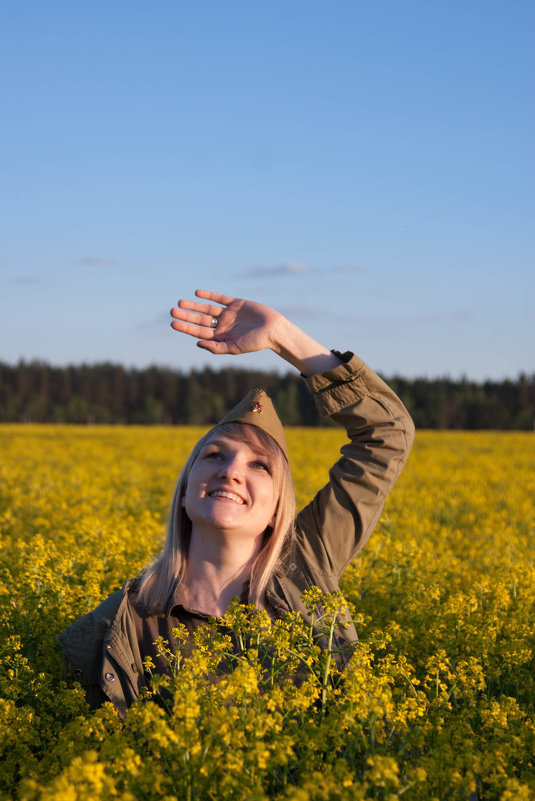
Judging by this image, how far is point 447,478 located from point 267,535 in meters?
13.1

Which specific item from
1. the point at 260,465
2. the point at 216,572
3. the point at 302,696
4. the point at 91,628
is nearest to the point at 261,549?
the point at 216,572

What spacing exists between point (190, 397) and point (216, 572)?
79.2 m

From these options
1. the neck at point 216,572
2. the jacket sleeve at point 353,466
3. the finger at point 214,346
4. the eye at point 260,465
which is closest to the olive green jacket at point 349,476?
the jacket sleeve at point 353,466

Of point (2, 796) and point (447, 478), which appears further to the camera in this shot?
point (447, 478)

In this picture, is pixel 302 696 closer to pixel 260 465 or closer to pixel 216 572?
pixel 216 572

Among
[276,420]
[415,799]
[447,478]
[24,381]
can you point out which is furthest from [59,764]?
[24,381]

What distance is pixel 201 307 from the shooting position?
12.0 feet

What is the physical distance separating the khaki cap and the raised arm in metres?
0.23

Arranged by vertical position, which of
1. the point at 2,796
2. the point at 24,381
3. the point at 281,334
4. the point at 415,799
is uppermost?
the point at 24,381

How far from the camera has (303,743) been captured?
2598mm

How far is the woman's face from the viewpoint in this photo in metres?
3.43

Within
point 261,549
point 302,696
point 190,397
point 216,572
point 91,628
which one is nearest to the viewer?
point 302,696

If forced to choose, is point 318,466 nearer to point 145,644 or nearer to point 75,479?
point 75,479

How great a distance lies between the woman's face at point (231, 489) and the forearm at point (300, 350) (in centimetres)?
42
